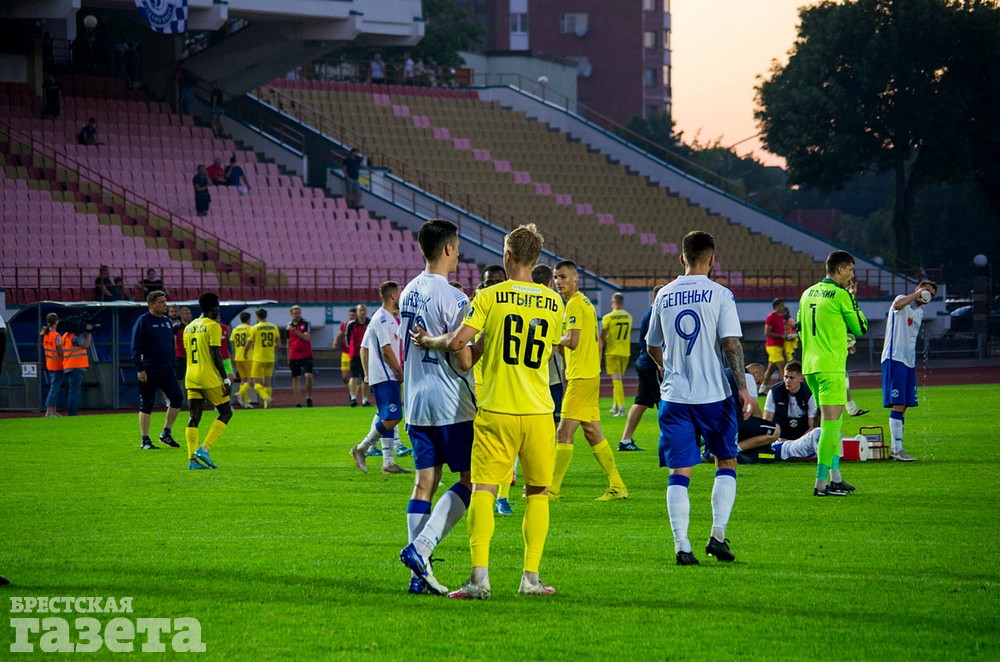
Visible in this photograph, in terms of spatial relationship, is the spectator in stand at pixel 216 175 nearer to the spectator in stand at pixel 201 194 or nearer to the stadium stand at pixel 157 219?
the stadium stand at pixel 157 219

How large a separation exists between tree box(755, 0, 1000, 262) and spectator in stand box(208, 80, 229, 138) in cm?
2547

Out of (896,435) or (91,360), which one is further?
(91,360)

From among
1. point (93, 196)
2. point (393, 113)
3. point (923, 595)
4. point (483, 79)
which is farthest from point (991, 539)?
point (483, 79)

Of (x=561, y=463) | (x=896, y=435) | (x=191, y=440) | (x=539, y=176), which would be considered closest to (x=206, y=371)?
(x=191, y=440)

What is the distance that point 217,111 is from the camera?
45.8m

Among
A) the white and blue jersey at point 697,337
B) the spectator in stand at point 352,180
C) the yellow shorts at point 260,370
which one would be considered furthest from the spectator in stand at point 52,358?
the white and blue jersey at point 697,337

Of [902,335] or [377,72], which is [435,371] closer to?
[902,335]

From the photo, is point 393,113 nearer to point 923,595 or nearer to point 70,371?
point 70,371

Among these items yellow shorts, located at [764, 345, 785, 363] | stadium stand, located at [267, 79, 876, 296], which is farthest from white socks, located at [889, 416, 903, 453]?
stadium stand, located at [267, 79, 876, 296]

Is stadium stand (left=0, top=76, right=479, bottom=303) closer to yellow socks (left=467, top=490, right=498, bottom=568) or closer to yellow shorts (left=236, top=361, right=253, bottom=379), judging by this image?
yellow shorts (left=236, top=361, right=253, bottom=379)

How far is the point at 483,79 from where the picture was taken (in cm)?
7506

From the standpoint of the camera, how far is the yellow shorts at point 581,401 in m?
13.1

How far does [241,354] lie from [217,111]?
18.6 meters

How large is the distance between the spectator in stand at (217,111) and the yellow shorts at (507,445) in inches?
1532
